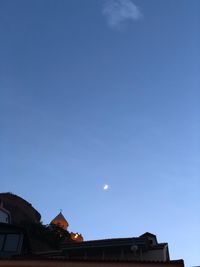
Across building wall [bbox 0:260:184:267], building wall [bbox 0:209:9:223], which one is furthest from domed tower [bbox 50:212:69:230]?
building wall [bbox 0:260:184:267]

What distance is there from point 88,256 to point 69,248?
144 cm

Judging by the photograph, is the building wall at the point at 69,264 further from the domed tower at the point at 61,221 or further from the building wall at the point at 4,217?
the domed tower at the point at 61,221

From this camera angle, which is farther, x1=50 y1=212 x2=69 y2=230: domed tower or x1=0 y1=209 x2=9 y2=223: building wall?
x1=50 y1=212 x2=69 y2=230: domed tower

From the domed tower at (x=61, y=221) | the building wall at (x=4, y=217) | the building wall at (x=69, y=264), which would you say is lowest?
the building wall at (x=69, y=264)

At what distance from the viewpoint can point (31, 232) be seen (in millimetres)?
67562

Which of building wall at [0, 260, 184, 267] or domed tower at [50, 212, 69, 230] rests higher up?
domed tower at [50, 212, 69, 230]

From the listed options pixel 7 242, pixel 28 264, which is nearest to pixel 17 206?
pixel 7 242

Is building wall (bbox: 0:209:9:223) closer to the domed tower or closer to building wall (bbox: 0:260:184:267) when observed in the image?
building wall (bbox: 0:260:184:267)

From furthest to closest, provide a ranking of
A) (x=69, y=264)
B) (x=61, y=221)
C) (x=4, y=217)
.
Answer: (x=61, y=221), (x=4, y=217), (x=69, y=264)

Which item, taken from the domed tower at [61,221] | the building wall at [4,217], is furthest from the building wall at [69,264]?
the domed tower at [61,221]

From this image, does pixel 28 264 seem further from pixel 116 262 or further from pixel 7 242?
pixel 7 242

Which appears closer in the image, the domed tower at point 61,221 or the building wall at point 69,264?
the building wall at point 69,264

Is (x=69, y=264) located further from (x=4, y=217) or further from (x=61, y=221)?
(x=61, y=221)

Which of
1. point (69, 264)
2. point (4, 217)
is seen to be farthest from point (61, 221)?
point (69, 264)
